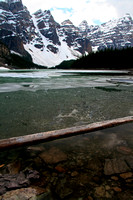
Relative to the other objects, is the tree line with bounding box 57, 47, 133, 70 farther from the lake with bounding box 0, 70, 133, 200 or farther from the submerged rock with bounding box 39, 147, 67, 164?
the submerged rock with bounding box 39, 147, 67, 164

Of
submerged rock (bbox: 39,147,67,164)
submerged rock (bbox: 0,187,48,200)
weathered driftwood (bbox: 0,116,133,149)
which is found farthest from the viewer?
weathered driftwood (bbox: 0,116,133,149)

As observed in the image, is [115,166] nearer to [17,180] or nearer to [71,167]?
[71,167]

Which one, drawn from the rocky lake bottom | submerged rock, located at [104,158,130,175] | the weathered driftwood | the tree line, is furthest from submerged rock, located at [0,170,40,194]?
the tree line

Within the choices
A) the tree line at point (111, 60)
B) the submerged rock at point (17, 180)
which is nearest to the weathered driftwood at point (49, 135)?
the submerged rock at point (17, 180)

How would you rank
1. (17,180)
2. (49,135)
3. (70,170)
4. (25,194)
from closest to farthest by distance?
(25,194) < (17,180) < (70,170) < (49,135)

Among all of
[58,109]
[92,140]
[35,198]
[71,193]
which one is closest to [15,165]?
[35,198]

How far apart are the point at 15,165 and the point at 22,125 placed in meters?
2.48

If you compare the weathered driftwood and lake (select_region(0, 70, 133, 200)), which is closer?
lake (select_region(0, 70, 133, 200))

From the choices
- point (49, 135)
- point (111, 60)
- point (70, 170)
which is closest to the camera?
point (70, 170)

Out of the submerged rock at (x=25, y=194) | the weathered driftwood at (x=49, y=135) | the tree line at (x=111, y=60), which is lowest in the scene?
the submerged rock at (x=25, y=194)

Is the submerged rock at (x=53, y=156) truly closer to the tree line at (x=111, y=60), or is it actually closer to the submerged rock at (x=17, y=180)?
the submerged rock at (x=17, y=180)

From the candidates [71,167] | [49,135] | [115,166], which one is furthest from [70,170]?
[49,135]

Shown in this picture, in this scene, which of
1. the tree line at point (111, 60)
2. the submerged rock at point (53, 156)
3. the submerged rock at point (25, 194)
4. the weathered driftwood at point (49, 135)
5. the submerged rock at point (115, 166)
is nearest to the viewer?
the submerged rock at point (25, 194)

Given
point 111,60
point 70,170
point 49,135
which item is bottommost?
point 70,170
